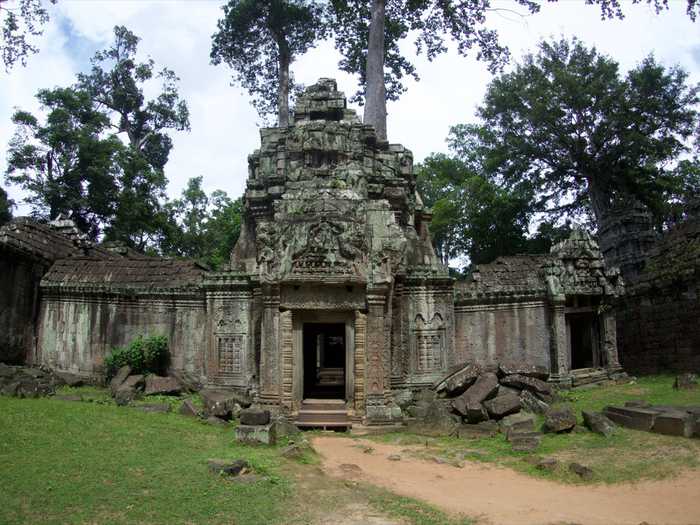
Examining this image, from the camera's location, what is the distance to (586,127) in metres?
25.9

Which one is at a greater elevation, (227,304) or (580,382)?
(227,304)

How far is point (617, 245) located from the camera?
22.7 metres

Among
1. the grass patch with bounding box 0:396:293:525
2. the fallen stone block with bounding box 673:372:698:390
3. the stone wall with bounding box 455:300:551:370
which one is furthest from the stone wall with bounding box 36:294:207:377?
the fallen stone block with bounding box 673:372:698:390

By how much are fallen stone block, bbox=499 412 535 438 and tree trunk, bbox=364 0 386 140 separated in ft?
44.0

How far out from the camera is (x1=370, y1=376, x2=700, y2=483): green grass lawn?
24.5 ft

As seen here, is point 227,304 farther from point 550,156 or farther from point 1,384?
point 550,156

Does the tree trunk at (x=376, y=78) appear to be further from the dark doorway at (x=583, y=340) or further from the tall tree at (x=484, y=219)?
the dark doorway at (x=583, y=340)

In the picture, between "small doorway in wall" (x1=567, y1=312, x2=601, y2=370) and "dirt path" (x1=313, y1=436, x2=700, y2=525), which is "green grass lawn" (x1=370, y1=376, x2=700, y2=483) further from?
"small doorway in wall" (x1=567, y1=312, x2=601, y2=370)

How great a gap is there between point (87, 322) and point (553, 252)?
12.0 meters

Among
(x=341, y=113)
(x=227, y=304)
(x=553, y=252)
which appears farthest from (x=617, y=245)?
(x=227, y=304)

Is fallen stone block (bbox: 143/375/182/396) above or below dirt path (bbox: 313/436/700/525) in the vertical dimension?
above

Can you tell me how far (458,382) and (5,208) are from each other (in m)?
→ 21.0

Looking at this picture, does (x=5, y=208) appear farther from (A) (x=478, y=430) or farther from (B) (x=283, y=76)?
(A) (x=478, y=430)

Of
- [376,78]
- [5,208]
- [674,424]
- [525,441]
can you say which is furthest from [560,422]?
[5,208]
